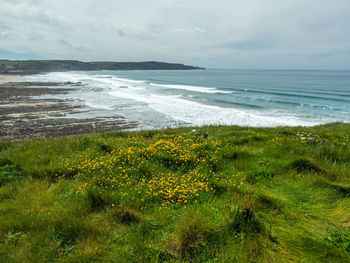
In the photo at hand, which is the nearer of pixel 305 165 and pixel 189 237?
pixel 189 237

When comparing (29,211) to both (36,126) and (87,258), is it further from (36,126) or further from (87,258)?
(36,126)

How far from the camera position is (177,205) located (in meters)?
3.78

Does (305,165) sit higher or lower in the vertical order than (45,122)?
higher

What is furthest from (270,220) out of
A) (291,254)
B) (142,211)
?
(142,211)

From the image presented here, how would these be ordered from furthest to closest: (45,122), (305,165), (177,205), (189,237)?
(45,122)
(305,165)
(177,205)
(189,237)

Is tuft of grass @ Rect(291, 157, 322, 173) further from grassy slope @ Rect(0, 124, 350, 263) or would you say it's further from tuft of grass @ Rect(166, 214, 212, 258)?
tuft of grass @ Rect(166, 214, 212, 258)

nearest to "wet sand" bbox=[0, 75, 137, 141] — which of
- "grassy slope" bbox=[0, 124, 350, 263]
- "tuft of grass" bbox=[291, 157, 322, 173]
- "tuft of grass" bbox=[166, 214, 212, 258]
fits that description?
"grassy slope" bbox=[0, 124, 350, 263]

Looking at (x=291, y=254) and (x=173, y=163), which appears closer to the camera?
(x=291, y=254)

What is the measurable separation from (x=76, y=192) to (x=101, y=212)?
845 millimetres

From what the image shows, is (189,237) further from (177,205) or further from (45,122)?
(45,122)

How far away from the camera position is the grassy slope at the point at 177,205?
2.87 meters

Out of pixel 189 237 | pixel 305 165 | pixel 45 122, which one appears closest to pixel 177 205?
pixel 189 237

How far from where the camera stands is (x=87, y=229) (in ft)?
10.6

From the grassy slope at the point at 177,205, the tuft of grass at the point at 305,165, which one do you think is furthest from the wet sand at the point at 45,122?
the tuft of grass at the point at 305,165
